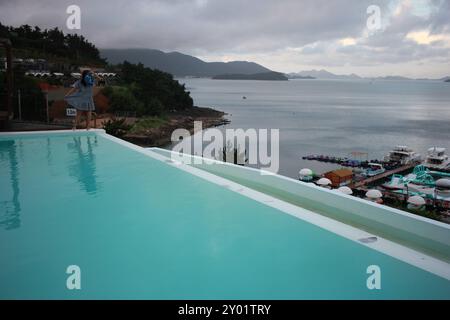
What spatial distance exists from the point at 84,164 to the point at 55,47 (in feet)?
180

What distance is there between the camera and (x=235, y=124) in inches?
1781

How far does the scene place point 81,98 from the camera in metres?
6.19

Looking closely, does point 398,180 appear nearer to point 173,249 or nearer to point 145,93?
point 173,249

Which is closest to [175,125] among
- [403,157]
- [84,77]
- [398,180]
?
[403,157]

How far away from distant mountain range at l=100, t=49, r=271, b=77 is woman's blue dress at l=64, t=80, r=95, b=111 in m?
73.3

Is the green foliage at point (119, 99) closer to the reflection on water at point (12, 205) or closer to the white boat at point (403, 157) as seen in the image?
the white boat at point (403, 157)

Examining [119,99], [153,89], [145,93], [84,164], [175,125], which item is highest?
[153,89]

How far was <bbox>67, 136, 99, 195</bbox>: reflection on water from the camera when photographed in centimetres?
338

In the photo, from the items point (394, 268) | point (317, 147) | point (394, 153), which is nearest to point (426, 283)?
point (394, 268)

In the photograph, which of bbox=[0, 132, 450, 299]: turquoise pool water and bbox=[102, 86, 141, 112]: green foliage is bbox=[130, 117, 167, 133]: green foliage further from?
bbox=[0, 132, 450, 299]: turquoise pool water

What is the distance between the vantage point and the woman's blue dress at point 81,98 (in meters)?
6.10

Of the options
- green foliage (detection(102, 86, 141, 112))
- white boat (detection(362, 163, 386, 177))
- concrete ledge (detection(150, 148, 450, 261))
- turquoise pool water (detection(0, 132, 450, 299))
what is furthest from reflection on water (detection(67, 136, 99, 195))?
green foliage (detection(102, 86, 141, 112))

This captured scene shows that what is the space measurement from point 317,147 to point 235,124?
1443 cm

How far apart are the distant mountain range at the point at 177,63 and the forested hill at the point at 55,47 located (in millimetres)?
17536
